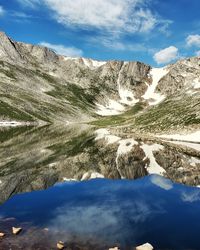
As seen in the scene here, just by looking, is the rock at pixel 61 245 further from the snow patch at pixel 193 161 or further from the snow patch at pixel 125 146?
the snow patch at pixel 125 146

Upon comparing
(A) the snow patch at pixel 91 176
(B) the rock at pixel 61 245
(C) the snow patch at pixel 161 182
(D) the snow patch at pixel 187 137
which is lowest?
(B) the rock at pixel 61 245

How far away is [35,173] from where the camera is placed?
60312 millimetres

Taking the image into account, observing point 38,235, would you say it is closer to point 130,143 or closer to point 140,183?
point 140,183

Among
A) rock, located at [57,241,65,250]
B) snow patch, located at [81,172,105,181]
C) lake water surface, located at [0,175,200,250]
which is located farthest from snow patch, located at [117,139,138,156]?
rock, located at [57,241,65,250]

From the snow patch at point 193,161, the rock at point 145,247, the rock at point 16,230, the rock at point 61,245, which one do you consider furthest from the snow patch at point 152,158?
the rock at point 61,245

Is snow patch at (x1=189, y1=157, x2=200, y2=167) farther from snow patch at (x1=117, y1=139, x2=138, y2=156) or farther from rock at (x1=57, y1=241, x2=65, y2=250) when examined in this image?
rock at (x1=57, y1=241, x2=65, y2=250)

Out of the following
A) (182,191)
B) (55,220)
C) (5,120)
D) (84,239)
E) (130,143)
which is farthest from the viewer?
(5,120)

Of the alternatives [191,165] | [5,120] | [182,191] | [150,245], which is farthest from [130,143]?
[5,120]

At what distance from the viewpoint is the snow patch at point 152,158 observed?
6159 cm

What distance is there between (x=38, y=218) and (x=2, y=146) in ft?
207

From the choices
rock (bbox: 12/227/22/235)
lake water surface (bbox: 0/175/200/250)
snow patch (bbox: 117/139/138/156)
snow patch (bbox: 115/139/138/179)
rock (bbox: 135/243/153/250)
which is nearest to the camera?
rock (bbox: 135/243/153/250)

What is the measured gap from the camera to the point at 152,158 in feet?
235

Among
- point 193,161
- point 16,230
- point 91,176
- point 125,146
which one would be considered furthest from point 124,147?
point 16,230

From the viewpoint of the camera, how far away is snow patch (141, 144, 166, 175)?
6159 cm
